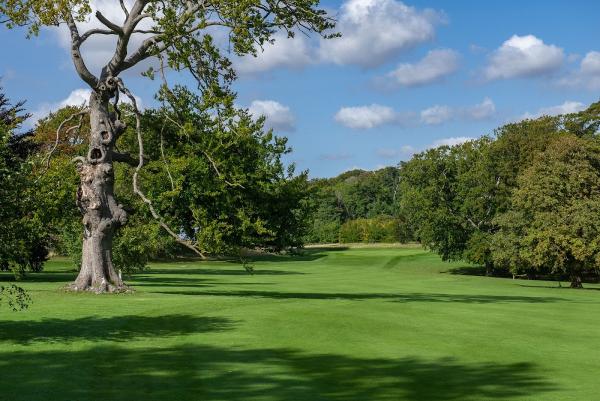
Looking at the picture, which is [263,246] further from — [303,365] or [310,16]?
[303,365]

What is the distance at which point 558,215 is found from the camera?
50344 millimetres

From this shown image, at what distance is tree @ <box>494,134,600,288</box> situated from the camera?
4859 centimetres

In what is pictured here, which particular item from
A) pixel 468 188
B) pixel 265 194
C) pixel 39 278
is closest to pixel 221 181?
pixel 265 194

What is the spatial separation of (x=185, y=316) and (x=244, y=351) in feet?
19.5

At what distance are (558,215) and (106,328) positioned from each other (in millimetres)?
40781

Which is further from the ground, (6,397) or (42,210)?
(42,210)

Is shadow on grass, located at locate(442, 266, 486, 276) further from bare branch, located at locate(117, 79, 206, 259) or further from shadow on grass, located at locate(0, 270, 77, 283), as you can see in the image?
bare branch, located at locate(117, 79, 206, 259)

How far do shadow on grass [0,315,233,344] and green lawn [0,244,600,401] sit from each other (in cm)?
3

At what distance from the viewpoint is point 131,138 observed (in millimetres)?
29750

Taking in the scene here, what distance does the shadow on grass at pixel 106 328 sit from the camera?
48.9 feet

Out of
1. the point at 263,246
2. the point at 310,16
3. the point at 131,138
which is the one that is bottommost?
the point at 263,246

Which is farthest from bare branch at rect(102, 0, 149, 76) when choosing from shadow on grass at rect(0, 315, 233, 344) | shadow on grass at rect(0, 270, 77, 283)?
shadow on grass at rect(0, 270, 77, 283)

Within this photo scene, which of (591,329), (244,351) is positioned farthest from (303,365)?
(591,329)

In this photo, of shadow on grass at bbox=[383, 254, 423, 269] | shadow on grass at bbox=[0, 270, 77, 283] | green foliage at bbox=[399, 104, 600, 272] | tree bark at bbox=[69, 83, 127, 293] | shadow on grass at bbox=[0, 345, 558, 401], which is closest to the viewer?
shadow on grass at bbox=[0, 345, 558, 401]
